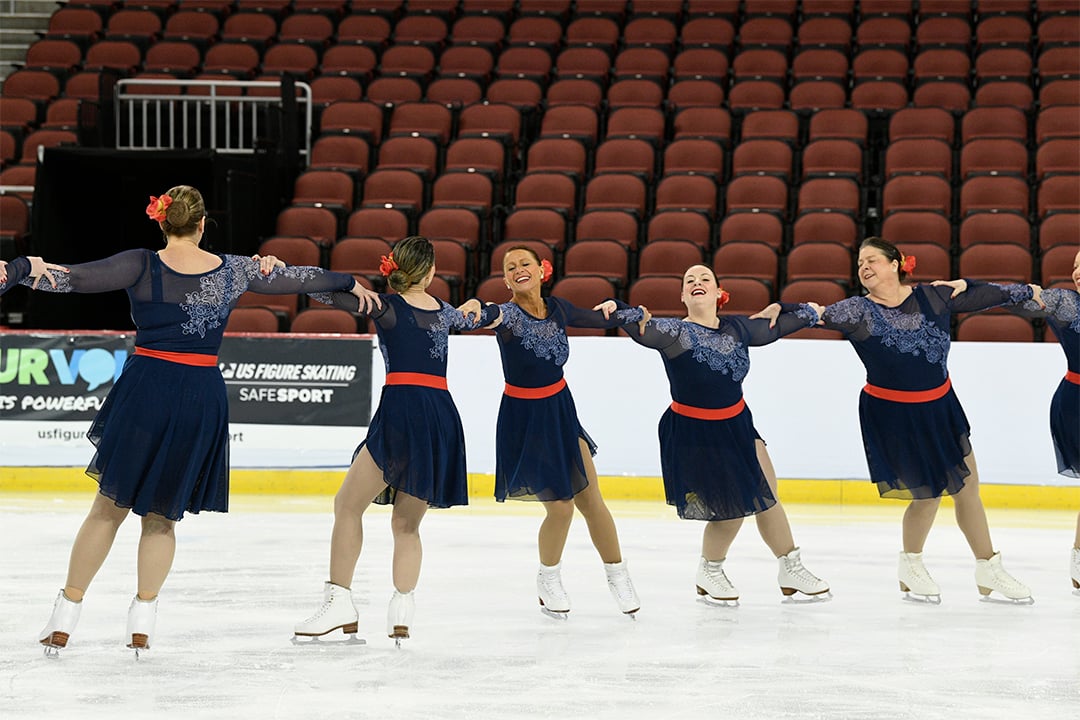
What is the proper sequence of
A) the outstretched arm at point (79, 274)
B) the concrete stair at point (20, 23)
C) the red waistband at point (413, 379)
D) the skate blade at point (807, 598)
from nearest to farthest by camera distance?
the outstretched arm at point (79, 274) → the red waistband at point (413, 379) → the skate blade at point (807, 598) → the concrete stair at point (20, 23)

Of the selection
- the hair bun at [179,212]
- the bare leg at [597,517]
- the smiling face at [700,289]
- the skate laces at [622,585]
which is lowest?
the skate laces at [622,585]

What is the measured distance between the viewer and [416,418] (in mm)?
4441

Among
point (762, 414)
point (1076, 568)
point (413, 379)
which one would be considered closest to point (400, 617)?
point (413, 379)

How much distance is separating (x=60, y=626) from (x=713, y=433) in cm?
245

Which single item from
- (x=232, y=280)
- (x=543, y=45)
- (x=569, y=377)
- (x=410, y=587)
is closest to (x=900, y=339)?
(x=410, y=587)

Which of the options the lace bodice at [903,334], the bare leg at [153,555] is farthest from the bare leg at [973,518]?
the bare leg at [153,555]

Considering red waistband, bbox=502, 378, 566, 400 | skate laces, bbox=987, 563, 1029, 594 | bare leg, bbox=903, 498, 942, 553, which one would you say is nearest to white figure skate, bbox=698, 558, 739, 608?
bare leg, bbox=903, 498, 942, 553

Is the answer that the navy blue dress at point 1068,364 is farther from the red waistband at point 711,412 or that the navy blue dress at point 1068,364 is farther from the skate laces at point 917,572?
the red waistband at point 711,412

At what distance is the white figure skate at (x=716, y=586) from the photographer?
5246 millimetres

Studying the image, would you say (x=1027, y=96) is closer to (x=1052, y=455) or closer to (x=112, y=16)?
(x=1052, y=455)

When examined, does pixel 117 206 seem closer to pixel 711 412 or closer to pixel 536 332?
pixel 536 332

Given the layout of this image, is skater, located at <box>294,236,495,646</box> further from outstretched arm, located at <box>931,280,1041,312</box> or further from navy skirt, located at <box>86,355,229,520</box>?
outstretched arm, located at <box>931,280,1041,312</box>

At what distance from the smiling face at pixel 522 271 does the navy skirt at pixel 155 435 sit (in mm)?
1269

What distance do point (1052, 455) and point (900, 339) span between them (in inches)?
144
